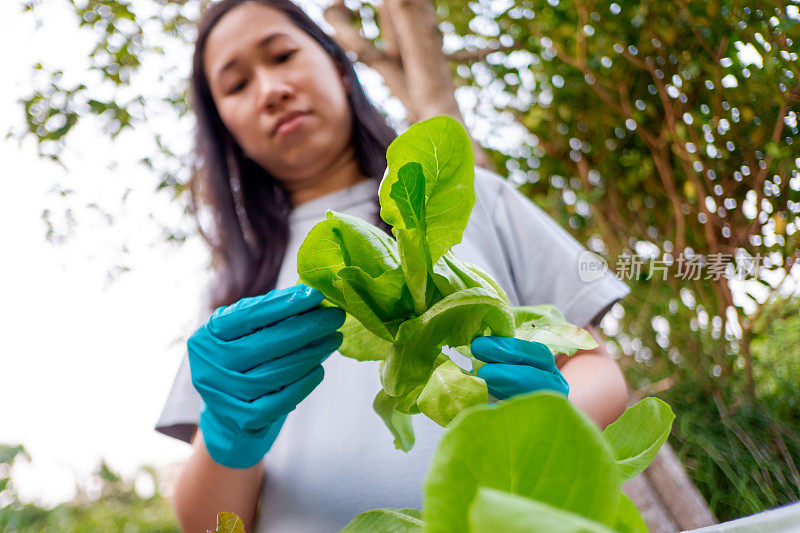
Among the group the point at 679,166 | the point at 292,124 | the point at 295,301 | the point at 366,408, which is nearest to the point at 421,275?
the point at 295,301

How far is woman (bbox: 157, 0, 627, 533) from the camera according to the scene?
629 millimetres

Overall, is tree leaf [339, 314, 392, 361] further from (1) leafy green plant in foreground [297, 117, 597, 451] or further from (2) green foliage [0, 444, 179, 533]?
(2) green foliage [0, 444, 179, 533]

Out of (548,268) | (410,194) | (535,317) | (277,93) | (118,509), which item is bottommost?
(118,509)

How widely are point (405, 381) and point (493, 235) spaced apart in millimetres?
598

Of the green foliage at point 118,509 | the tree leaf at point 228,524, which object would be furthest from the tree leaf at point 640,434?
the green foliage at point 118,509

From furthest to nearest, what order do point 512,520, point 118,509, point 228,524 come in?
1. point 118,509
2. point 228,524
3. point 512,520

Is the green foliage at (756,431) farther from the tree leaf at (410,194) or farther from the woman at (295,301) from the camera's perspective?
the tree leaf at (410,194)

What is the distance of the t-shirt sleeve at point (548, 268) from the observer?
0.86 meters

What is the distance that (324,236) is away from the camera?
0.36 meters

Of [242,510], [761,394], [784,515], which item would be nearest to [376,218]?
[242,510]

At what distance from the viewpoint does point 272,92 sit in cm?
92

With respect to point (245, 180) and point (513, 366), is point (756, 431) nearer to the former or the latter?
point (513, 366)

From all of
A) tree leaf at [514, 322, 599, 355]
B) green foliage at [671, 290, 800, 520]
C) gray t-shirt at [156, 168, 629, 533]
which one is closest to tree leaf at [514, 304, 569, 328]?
tree leaf at [514, 322, 599, 355]

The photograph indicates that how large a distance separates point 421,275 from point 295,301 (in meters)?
0.25
